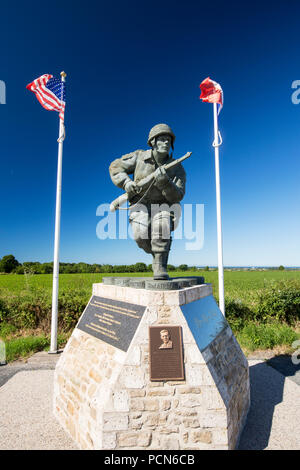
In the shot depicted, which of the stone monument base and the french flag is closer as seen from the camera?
the stone monument base

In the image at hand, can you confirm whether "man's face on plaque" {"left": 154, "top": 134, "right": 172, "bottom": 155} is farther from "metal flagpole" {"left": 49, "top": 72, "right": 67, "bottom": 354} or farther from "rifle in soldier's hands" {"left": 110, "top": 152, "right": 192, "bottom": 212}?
"metal flagpole" {"left": 49, "top": 72, "right": 67, "bottom": 354}

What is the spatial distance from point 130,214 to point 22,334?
272 inches

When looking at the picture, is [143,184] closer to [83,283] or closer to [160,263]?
[160,263]

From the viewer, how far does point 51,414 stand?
3.70 meters

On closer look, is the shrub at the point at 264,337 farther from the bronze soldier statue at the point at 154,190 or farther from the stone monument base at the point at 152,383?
the bronze soldier statue at the point at 154,190

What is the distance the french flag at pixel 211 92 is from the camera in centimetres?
775

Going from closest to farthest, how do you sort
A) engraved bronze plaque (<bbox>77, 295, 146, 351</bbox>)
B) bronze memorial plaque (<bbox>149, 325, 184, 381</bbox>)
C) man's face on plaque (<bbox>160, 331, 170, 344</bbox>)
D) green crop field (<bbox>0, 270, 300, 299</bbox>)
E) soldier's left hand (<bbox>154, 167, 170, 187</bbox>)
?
bronze memorial plaque (<bbox>149, 325, 184, 381</bbox>)
man's face on plaque (<bbox>160, 331, 170, 344</bbox>)
engraved bronze plaque (<bbox>77, 295, 146, 351</bbox>)
soldier's left hand (<bbox>154, 167, 170, 187</bbox>)
green crop field (<bbox>0, 270, 300, 299</bbox>)

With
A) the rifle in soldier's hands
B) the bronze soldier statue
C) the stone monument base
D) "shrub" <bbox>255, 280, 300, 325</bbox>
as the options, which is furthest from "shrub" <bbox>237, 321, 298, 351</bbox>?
the rifle in soldier's hands

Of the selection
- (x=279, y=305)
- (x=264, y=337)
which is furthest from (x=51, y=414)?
(x=279, y=305)

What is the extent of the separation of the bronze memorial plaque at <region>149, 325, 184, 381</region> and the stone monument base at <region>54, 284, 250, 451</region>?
0.01 m

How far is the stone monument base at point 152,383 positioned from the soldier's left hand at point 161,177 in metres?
1.71

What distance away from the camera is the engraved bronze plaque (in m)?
3.03

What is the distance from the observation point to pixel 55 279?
6.82 meters

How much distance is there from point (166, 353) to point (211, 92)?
8318 millimetres
